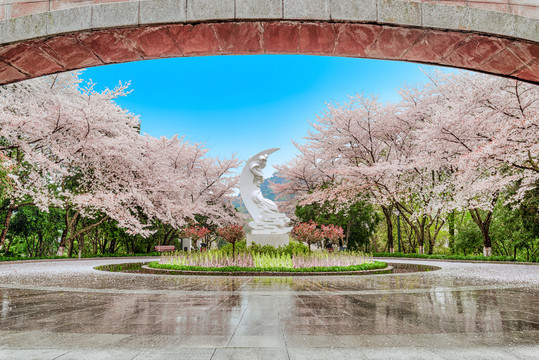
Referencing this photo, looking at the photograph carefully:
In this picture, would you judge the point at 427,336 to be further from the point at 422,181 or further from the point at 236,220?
the point at 236,220

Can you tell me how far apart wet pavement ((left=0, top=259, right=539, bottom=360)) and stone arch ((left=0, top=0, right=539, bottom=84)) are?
416cm

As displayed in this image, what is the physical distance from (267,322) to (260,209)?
39.8ft

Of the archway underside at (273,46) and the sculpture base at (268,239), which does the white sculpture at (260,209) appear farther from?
the archway underside at (273,46)

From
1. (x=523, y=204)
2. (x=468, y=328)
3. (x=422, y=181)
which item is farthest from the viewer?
(x=422, y=181)

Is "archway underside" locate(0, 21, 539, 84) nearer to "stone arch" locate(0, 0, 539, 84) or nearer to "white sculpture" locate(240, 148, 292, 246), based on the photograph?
"stone arch" locate(0, 0, 539, 84)

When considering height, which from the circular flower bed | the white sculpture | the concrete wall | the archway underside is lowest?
the circular flower bed

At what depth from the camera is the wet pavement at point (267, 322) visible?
4074mm

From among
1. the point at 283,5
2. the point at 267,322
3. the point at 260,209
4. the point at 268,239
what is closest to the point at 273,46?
the point at 283,5

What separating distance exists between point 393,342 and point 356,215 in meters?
24.5

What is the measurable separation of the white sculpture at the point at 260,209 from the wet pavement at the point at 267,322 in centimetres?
728

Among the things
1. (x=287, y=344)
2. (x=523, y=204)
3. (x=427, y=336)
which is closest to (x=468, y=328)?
(x=427, y=336)

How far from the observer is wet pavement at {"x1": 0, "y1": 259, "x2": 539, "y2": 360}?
4074 millimetres

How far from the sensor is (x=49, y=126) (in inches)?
726

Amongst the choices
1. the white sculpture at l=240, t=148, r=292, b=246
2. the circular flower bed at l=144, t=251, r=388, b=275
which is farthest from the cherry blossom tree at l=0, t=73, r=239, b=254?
the circular flower bed at l=144, t=251, r=388, b=275
